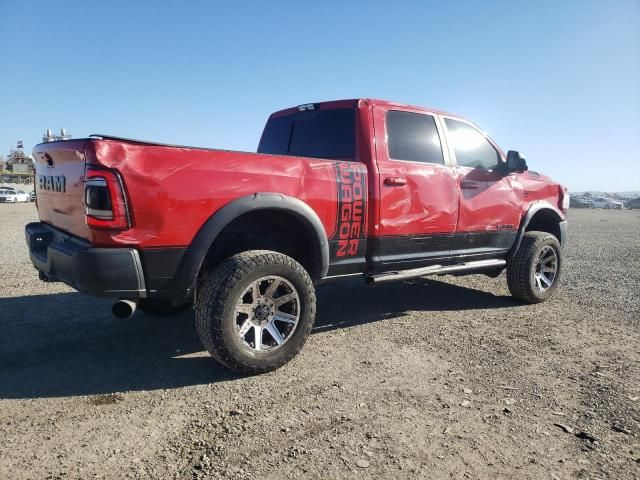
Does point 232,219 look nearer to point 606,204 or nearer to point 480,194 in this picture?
point 480,194

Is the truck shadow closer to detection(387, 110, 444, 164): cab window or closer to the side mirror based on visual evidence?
the side mirror

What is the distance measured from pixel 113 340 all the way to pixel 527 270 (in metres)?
4.44

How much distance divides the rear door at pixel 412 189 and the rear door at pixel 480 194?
0.17m

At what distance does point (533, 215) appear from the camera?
529cm

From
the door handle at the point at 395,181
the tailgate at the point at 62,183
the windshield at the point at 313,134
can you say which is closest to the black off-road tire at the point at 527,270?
the door handle at the point at 395,181

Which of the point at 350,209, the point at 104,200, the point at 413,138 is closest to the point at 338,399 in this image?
the point at 350,209

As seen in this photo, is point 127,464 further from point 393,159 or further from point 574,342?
point 574,342

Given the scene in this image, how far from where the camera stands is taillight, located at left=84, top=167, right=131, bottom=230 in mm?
2514

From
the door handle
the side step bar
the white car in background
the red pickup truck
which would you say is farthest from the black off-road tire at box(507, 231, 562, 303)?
the white car in background

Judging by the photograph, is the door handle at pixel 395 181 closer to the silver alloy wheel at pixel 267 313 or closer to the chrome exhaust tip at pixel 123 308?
the silver alloy wheel at pixel 267 313

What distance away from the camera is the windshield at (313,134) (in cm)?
393

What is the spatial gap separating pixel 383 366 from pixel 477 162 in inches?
105

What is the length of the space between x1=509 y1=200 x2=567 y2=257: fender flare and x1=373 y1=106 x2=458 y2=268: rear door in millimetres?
1252

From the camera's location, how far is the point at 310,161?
10.8ft
